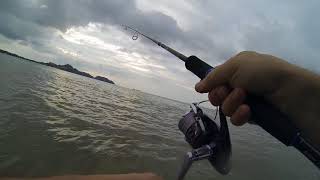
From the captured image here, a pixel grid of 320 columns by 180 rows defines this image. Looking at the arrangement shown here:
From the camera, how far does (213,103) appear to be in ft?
6.98

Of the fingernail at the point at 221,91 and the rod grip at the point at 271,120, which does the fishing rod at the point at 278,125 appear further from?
the fingernail at the point at 221,91

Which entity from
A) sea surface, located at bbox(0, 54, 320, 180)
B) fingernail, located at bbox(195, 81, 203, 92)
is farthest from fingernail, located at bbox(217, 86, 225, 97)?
sea surface, located at bbox(0, 54, 320, 180)

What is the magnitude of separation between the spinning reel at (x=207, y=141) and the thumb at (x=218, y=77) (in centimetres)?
26

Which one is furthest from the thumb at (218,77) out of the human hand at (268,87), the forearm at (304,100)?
the forearm at (304,100)

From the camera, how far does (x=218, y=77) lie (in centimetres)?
199

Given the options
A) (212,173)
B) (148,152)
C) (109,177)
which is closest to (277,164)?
(212,173)

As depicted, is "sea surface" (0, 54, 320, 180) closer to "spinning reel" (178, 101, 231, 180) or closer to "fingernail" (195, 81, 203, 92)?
"spinning reel" (178, 101, 231, 180)

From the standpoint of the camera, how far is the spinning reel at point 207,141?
91.2 inches

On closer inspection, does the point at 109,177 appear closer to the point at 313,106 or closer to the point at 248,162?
the point at 313,106

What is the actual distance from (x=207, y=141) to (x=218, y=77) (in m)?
0.74

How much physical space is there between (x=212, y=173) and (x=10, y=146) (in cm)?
471

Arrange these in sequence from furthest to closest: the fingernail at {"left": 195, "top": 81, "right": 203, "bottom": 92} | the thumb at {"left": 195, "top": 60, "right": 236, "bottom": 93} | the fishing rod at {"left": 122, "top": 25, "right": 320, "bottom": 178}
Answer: the fingernail at {"left": 195, "top": 81, "right": 203, "bottom": 92}
the thumb at {"left": 195, "top": 60, "right": 236, "bottom": 93}
the fishing rod at {"left": 122, "top": 25, "right": 320, "bottom": 178}

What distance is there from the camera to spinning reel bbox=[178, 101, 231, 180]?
2316mm

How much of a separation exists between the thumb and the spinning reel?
26cm
